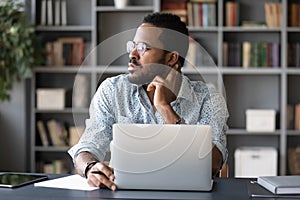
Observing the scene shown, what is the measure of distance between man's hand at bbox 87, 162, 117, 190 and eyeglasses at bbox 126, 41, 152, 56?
0.39 m

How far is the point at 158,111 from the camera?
2.23 m

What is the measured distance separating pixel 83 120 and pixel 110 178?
1.09 feet

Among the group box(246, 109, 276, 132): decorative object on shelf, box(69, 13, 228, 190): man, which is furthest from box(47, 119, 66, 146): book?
box(69, 13, 228, 190): man

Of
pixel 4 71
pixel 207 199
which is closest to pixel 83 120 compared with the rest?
pixel 207 199

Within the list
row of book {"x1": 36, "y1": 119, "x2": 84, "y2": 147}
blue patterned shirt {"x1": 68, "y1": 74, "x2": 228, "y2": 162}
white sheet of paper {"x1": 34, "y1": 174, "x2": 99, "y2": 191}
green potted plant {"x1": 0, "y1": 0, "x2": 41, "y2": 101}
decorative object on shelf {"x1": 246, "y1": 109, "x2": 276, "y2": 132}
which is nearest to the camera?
white sheet of paper {"x1": 34, "y1": 174, "x2": 99, "y2": 191}

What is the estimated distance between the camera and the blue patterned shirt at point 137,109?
2.24 m

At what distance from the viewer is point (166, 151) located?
1.81 m

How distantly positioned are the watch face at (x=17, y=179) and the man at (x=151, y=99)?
0.15 metres

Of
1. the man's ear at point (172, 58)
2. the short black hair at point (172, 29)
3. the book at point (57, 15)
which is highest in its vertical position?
the book at point (57, 15)

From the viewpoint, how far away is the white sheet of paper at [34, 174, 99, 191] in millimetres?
1921

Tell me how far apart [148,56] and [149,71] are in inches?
2.5

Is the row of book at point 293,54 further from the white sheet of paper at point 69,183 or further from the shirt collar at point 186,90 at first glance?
the white sheet of paper at point 69,183

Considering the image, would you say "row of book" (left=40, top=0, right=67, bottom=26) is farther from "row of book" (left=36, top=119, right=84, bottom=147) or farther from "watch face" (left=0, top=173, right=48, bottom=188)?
"watch face" (left=0, top=173, right=48, bottom=188)

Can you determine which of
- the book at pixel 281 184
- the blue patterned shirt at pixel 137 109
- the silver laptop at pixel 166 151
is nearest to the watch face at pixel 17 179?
the blue patterned shirt at pixel 137 109
